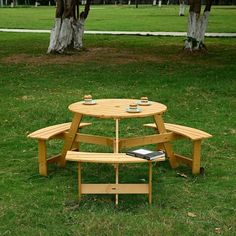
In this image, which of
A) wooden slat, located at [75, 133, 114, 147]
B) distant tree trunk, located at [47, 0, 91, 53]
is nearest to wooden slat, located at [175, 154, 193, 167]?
wooden slat, located at [75, 133, 114, 147]

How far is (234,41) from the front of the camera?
23.3m

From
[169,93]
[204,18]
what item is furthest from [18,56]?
[169,93]

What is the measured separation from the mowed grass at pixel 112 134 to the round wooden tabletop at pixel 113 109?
702 mm

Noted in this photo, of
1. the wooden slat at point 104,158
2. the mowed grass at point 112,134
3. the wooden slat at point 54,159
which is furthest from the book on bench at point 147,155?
the wooden slat at point 54,159

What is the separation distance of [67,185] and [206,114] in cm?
417

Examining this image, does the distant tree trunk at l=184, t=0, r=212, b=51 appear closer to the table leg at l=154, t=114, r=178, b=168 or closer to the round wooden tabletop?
the round wooden tabletop

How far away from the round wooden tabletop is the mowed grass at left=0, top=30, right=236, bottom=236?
702 millimetres

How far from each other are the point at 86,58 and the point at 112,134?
8.18m

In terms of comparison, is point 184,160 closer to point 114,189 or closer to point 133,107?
point 133,107

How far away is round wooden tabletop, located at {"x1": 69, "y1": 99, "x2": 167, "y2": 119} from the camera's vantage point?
6219mm

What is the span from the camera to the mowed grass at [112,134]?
205 inches

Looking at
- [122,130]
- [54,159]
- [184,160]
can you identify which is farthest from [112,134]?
[184,160]

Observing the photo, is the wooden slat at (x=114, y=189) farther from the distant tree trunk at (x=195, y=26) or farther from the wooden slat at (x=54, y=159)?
the distant tree trunk at (x=195, y=26)

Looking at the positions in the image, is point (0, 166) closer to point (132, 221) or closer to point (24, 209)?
point (24, 209)
